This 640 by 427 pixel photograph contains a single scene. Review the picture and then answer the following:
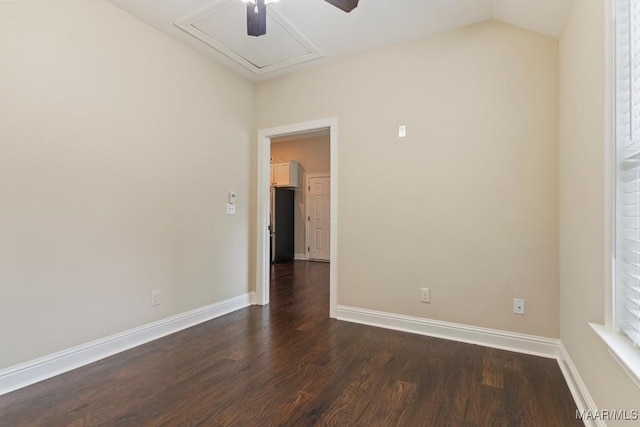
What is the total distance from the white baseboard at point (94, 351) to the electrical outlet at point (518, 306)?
2.77 meters

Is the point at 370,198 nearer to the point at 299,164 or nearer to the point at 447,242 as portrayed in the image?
the point at 447,242

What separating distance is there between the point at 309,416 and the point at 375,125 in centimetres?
245

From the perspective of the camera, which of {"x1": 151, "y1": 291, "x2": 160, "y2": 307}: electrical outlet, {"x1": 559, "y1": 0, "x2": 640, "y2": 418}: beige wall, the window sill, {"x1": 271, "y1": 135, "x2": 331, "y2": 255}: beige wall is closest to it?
the window sill

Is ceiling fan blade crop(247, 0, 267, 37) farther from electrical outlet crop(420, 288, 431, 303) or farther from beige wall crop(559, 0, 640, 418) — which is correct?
electrical outlet crop(420, 288, 431, 303)

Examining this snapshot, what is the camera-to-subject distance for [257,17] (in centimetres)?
190

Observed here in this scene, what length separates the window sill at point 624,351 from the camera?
1.04 m

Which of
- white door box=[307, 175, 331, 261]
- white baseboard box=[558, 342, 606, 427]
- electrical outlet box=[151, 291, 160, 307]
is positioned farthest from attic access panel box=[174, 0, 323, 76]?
white door box=[307, 175, 331, 261]

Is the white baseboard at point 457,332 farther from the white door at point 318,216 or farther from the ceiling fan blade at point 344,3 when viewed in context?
the white door at point 318,216

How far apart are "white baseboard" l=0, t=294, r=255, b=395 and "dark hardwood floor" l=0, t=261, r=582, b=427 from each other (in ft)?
0.21

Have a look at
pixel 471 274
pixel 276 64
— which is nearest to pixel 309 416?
pixel 471 274

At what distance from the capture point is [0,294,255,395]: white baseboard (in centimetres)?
187

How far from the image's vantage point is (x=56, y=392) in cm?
184

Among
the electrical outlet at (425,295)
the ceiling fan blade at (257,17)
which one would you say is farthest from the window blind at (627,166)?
the ceiling fan blade at (257,17)

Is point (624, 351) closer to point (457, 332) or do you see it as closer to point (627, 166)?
point (627, 166)
